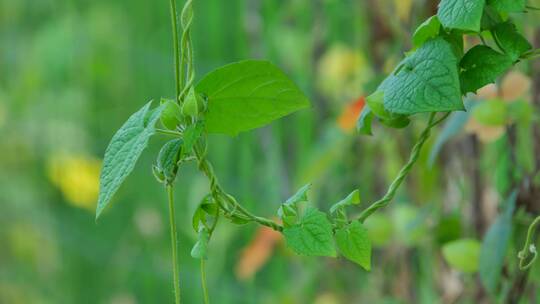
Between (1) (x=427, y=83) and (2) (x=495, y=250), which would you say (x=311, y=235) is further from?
(2) (x=495, y=250)

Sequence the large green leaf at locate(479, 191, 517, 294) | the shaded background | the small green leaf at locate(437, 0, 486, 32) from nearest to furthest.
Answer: the small green leaf at locate(437, 0, 486, 32) → the large green leaf at locate(479, 191, 517, 294) → the shaded background

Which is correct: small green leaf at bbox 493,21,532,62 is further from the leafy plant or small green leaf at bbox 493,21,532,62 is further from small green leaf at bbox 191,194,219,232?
small green leaf at bbox 191,194,219,232

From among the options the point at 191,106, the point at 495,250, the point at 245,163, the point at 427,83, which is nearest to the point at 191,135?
the point at 191,106

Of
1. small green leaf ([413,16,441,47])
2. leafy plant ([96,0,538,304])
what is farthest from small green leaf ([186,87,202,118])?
small green leaf ([413,16,441,47])

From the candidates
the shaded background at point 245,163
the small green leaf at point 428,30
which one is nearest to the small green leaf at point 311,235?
the small green leaf at point 428,30

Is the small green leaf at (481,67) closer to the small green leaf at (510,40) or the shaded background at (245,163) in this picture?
the small green leaf at (510,40)
